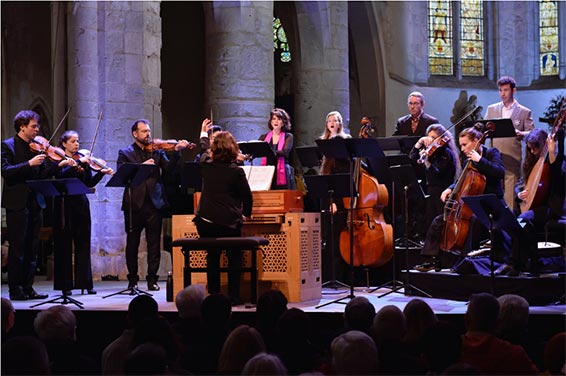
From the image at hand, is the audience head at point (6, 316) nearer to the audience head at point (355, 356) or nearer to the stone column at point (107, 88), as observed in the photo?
the audience head at point (355, 356)

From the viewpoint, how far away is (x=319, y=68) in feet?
56.7

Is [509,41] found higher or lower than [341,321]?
higher

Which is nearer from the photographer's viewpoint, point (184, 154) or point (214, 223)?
point (214, 223)

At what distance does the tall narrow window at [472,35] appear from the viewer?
23.9 meters

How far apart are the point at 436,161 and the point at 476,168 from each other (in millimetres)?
1042

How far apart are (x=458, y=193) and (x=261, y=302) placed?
3407 millimetres

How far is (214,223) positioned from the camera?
862cm

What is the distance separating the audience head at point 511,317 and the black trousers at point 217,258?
305 centimetres

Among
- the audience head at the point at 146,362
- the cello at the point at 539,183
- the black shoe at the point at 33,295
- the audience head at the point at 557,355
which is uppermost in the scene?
the cello at the point at 539,183

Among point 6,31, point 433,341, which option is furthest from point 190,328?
point 6,31

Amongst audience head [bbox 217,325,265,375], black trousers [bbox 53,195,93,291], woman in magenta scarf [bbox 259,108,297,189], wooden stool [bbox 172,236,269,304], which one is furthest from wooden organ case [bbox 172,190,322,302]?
audience head [bbox 217,325,265,375]

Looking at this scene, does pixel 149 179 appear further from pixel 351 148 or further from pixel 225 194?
pixel 351 148

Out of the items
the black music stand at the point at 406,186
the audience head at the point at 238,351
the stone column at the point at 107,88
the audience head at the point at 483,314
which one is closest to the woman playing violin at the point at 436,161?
the black music stand at the point at 406,186

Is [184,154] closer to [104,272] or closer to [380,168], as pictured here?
[104,272]
